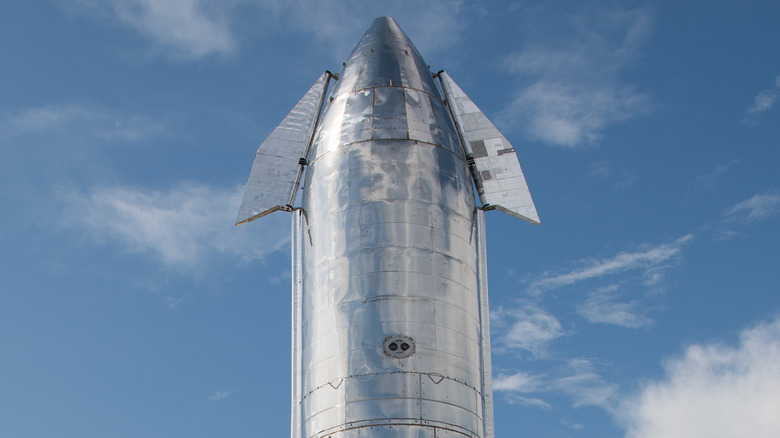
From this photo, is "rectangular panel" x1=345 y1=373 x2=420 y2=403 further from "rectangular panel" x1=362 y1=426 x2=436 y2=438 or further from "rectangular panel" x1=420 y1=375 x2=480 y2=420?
→ "rectangular panel" x1=362 y1=426 x2=436 y2=438

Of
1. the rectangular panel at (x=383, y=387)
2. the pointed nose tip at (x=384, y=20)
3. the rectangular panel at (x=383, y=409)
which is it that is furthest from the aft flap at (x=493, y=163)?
the rectangular panel at (x=383, y=409)

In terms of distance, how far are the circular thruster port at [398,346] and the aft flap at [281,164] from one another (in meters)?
5.43

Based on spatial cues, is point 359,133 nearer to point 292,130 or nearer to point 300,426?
point 292,130

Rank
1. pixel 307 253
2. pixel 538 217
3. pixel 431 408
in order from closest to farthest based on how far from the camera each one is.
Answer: pixel 431 408, pixel 307 253, pixel 538 217

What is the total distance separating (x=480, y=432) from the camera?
20.3 m

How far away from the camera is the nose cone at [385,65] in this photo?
24.6 m

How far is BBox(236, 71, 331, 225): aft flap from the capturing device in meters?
24.1

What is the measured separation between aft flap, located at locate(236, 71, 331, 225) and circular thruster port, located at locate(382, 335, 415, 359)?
543 centimetres

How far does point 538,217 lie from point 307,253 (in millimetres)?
5998

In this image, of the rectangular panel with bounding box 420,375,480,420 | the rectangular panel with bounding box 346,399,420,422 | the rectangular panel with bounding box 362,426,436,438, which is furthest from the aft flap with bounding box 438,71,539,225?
the rectangular panel with bounding box 362,426,436,438

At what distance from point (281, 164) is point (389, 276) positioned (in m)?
5.55

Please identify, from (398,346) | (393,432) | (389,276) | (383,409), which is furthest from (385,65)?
(393,432)

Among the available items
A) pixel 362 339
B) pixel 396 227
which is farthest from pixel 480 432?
pixel 396 227

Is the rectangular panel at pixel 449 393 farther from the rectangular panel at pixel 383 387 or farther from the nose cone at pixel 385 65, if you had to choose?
the nose cone at pixel 385 65
